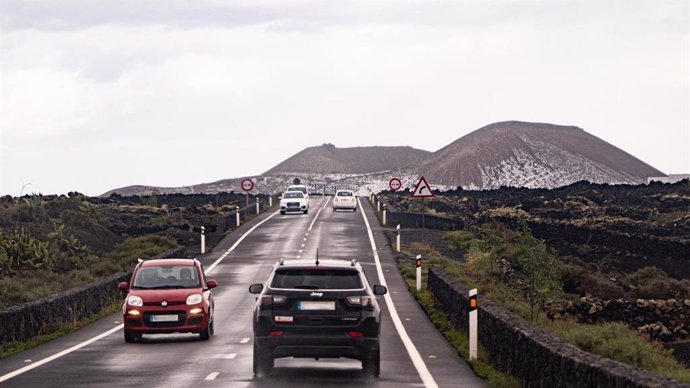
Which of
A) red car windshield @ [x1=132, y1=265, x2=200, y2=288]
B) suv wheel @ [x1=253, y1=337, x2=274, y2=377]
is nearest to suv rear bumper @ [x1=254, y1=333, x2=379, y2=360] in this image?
suv wheel @ [x1=253, y1=337, x2=274, y2=377]

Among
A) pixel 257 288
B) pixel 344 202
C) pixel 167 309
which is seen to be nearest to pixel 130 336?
pixel 167 309

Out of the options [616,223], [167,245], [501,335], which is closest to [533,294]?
[501,335]

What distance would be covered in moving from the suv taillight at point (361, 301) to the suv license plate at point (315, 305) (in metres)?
0.26

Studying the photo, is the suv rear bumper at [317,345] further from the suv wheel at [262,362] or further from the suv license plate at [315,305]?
the suv license plate at [315,305]

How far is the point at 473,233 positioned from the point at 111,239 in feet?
65.1

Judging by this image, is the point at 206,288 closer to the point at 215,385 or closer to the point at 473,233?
the point at 215,385

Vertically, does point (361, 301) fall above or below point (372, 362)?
above

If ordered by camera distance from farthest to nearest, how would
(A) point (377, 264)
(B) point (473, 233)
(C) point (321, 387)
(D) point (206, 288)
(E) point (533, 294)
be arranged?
(B) point (473, 233) < (A) point (377, 264) < (E) point (533, 294) < (D) point (206, 288) < (C) point (321, 387)

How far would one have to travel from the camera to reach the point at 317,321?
17.8 meters

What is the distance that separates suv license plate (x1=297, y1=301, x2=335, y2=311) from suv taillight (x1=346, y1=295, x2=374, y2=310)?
26 centimetres

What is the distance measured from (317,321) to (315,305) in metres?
0.24

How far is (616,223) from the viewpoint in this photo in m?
78.1

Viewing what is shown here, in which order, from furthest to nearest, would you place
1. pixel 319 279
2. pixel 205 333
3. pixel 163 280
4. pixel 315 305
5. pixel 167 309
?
pixel 163 280 < pixel 205 333 < pixel 167 309 < pixel 319 279 < pixel 315 305

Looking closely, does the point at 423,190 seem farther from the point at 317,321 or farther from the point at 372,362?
the point at 317,321
